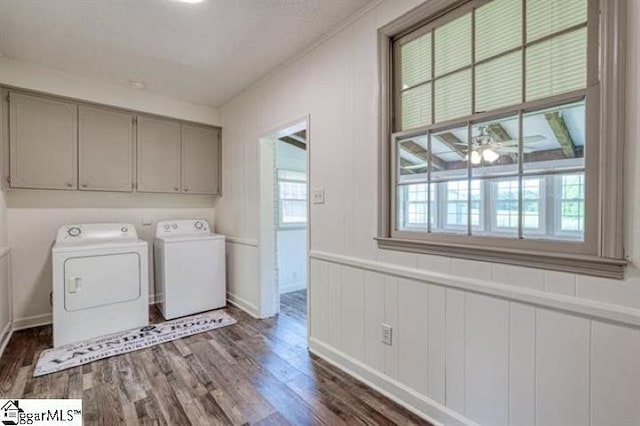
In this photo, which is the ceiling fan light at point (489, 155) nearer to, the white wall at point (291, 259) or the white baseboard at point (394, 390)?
the white baseboard at point (394, 390)

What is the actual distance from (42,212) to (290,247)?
110 inches

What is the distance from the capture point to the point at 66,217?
3.26 meters

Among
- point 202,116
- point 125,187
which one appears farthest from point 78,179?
point 202,116

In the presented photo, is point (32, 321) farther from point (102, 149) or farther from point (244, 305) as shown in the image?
point (244, 305)

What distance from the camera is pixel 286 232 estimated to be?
14.8 feet

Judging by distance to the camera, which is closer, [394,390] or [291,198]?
[394,390]

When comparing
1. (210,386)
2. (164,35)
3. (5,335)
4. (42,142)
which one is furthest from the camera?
(42,142)

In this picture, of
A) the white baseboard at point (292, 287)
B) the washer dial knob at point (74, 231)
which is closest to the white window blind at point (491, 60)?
the white baseboard at point (292, 287)

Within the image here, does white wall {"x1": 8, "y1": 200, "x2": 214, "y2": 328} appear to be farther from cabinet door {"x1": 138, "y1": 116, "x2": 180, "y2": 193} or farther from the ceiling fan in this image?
the ceiling fan

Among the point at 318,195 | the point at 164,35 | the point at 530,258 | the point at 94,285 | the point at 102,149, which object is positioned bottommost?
the point at 94,285

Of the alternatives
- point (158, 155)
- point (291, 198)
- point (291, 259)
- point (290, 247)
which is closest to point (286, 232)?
point (290, 247)

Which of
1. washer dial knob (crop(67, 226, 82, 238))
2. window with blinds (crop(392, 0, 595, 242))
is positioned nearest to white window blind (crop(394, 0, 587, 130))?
window with blinds (crop(392, 0, 595, 242))

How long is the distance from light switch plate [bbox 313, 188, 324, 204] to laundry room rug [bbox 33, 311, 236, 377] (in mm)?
1656

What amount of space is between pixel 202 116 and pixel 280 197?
146cm
